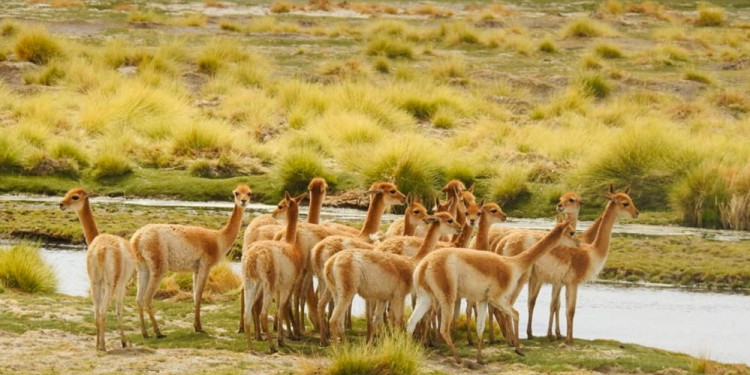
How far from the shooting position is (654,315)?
14.4 m

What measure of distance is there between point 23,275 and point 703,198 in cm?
1013

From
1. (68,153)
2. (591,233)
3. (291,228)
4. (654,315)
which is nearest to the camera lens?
(291,228)

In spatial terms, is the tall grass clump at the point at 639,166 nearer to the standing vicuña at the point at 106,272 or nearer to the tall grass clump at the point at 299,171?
the tall grass clump at the point at 299,171

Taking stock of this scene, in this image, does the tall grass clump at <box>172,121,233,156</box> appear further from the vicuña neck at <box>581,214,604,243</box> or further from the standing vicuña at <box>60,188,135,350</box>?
the standing vicuña at <box>60,188,135,350</box>

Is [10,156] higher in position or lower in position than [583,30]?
higher

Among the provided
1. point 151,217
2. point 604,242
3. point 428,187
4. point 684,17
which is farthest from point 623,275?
point 684,17

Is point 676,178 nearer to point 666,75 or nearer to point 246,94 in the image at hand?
point 246,94

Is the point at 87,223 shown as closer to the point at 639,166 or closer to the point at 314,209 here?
the point at 314,209

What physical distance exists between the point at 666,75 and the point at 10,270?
25187 millimetres

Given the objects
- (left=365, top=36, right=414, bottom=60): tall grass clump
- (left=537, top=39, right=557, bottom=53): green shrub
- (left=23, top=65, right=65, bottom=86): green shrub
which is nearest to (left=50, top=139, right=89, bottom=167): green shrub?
(left=23, top=65, right=65, bottom=86): green shrub

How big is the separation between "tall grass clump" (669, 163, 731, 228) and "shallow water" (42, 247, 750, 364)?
Result: 12.7ft

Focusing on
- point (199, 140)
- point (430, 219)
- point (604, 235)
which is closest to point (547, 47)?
point (199, 140)

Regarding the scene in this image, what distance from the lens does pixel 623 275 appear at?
16453 mm

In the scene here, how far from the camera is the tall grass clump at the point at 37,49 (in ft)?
112
